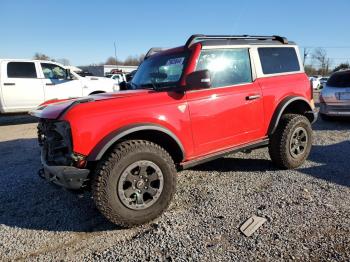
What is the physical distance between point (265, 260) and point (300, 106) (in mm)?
3226

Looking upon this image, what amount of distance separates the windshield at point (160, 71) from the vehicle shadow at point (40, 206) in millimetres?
1742

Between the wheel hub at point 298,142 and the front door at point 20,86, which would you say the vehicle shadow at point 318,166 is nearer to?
the wheel hub at point 298,142

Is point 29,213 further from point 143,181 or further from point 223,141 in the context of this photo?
point 223,141

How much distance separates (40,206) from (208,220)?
2.15m

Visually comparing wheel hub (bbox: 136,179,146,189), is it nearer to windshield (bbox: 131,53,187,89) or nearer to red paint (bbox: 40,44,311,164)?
red paint (bbox: 40,44,311,164)

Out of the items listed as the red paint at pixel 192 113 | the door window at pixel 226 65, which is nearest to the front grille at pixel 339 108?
the red paint at pixel 192 113

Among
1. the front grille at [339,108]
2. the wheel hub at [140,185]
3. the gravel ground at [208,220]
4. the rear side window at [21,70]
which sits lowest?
the gravel ground at [208,220]

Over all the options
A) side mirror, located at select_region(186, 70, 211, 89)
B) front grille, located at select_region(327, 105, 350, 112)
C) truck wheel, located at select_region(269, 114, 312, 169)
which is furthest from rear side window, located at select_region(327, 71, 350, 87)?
side mirror, located at select_region(186, 70, 211, 89)

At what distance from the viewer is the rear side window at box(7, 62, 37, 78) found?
430 inches

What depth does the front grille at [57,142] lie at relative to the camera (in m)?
3.35

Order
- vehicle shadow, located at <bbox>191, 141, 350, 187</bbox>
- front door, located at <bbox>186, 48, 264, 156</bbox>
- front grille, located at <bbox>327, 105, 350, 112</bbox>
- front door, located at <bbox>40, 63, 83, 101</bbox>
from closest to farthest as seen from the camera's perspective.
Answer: front door, located at <bbox>186, 48, 264, 156</bbox>, vehicle shadow, located at <bbox>191, 141, 350, 187</bbox>, front grille, located at <bbox>327, 105, 350, 112</bbox>, front door, located at <bbox>40, 63, 83, 101</bbox>

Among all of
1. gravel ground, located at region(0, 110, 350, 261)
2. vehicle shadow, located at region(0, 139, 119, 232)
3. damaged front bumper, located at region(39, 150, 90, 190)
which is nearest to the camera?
gravel ground, located at region(0, 110, 350, 261)

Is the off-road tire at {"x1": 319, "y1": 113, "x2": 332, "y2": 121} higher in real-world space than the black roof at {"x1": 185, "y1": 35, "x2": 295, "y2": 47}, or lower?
lower

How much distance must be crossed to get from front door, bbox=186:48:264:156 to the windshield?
0.92 ft
